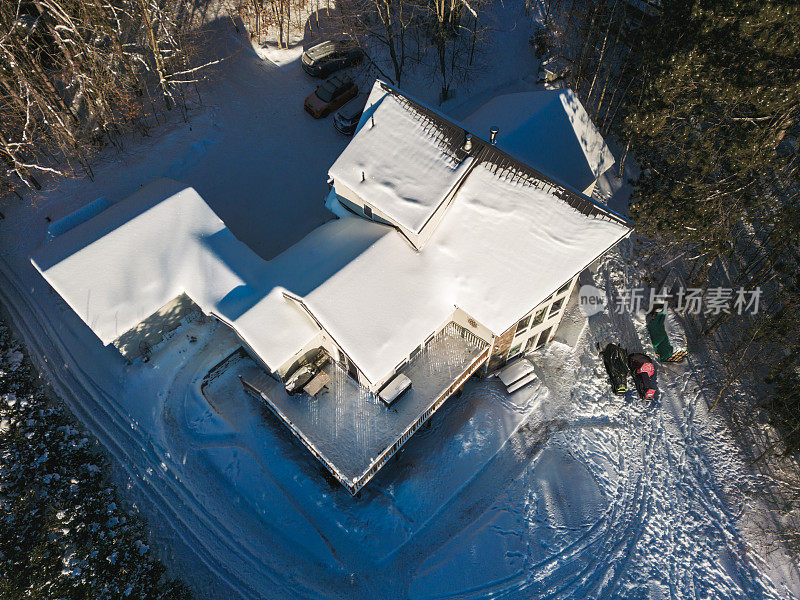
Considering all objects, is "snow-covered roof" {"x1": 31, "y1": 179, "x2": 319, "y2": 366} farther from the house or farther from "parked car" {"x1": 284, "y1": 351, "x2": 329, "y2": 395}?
"parked car" {"x1": 284, "y1": 351, "x2": 329, "y2": 395}

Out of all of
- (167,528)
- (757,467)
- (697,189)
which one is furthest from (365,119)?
(757,467)

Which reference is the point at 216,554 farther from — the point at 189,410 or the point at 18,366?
the point at 18,366

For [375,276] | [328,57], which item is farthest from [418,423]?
[328,57]

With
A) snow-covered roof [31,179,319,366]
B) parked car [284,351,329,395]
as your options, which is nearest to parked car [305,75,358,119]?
snow-covered roof [31,179,319,366]

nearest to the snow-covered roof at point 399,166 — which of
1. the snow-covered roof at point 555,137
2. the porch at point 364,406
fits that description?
the snow-covered roof at point 555,137

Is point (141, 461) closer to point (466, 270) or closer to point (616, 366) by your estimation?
point (466, 270)

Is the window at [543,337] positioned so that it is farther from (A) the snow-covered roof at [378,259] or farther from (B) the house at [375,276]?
(A) the snow-covered roof at [378,259]
